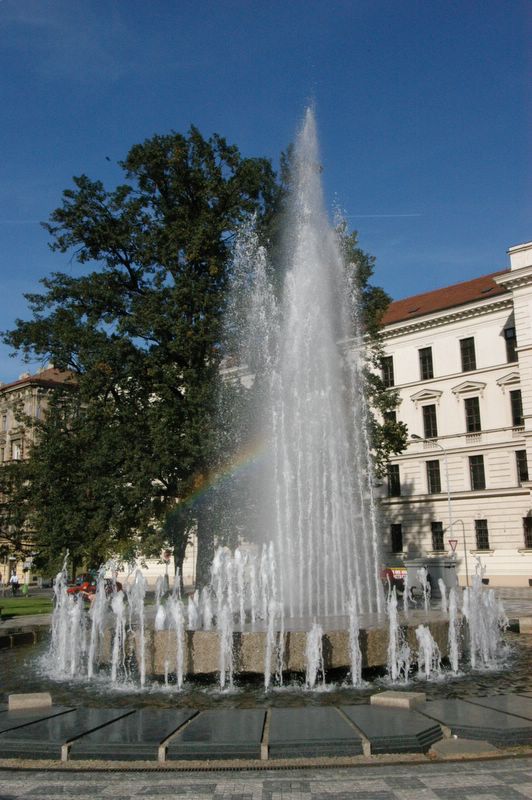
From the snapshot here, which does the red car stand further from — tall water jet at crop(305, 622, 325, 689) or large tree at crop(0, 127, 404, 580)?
tall water jet at crop(305, 622, 325, 689)

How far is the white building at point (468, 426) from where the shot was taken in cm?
3797

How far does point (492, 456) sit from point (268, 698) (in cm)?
3385

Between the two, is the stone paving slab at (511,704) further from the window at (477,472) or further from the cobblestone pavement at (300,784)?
the window at (477,472)

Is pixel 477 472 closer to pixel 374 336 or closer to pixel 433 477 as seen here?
pixel 433 477

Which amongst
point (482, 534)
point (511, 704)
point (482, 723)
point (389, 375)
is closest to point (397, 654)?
point (511, 704)

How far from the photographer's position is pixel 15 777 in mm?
5914

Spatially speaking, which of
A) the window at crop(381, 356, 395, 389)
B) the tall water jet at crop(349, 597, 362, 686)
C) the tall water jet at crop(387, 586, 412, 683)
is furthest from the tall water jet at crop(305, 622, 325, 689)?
the window at crop(381, 356, 395, 389)

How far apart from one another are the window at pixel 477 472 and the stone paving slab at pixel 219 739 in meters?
36.1

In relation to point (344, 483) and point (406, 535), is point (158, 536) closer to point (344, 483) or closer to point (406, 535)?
point (344, 483)

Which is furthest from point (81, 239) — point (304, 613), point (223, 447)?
point (304, 613)

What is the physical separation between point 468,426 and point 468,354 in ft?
14.6

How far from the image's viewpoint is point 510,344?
4062 centimetres

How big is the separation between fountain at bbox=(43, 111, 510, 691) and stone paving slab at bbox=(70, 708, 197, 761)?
2825 millimetres

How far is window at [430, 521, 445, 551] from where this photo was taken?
41969 mm
